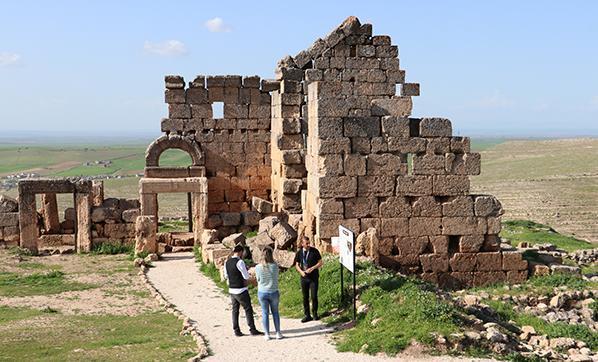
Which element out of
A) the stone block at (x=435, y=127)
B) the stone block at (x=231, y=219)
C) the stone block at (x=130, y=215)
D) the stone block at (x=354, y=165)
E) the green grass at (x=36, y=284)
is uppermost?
the stone block at (x=435, y=127)

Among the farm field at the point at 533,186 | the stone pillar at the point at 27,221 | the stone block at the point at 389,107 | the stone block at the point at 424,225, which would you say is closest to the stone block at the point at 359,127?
the stone block at the point at 389,107

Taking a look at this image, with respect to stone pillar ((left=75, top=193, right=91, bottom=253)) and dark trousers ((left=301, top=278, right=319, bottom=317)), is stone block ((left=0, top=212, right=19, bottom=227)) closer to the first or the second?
stone pillar ((left=75, top=193, right=91, bottom=253))

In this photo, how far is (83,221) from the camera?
2327cm

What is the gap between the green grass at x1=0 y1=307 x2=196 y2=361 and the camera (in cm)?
1145

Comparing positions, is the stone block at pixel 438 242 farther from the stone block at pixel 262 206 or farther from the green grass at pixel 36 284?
the stone block at pixel 262 206

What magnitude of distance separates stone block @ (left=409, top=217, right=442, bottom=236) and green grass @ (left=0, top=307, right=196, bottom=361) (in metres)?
5.81

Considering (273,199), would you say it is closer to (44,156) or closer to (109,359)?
(109,359)

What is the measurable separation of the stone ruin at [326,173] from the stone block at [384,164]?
0.09 feet

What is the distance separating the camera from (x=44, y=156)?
119062 millimetres

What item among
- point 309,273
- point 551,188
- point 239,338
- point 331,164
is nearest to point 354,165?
point 331,164

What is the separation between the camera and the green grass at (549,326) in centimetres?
1225

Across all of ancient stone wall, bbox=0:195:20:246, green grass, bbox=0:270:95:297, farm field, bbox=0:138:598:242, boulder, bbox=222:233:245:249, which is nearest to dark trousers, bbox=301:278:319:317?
boulder, bbox=222:233:245:249

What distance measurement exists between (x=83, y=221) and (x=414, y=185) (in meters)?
11.7

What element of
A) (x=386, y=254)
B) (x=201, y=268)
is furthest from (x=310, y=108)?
(x=201, y=268)
